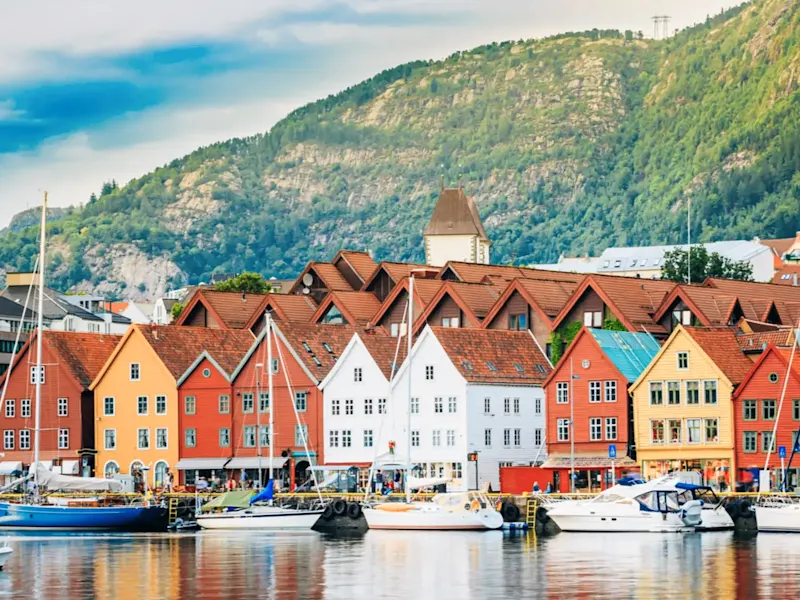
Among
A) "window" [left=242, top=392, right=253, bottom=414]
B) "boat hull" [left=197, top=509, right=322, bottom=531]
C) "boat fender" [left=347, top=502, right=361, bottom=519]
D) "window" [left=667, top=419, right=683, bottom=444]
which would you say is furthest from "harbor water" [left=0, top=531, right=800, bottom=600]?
"window" [left=242, top=392, right=253, bottom=414]

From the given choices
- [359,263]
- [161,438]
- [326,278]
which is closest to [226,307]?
[326,278]

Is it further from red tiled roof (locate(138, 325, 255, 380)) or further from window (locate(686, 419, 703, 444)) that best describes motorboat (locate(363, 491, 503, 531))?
red tiled roof (locate(138, 325, 255, 380))

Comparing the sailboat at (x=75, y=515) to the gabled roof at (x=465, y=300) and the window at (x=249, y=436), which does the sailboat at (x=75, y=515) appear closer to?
the window at (x=249, y=436)

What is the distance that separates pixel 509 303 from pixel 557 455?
20.0 metres

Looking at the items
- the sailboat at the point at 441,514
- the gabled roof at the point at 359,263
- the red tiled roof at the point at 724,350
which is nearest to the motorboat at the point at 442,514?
the sailboat at the point at 441,514

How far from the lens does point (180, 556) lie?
8406 centimetres

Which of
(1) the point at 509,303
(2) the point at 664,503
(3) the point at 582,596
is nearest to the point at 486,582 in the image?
(3) the point at 582,596

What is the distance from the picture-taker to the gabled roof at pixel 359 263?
516 feet

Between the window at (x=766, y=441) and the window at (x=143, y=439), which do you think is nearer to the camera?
the window at (x=766, y=441)

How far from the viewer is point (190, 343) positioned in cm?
13775

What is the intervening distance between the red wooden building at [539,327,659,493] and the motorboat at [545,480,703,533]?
19013 mm

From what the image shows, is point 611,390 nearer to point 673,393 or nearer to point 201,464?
point 673,393

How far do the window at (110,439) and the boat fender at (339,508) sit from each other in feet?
117

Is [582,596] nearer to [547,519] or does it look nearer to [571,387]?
[547,519]
